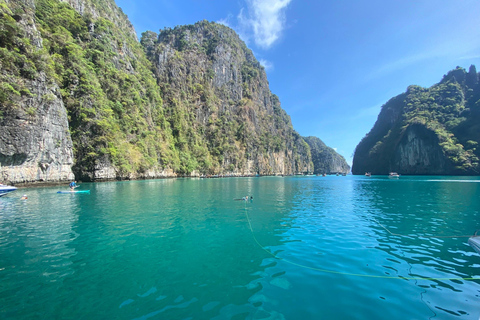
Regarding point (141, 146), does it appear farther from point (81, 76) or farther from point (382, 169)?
point (382, 169)

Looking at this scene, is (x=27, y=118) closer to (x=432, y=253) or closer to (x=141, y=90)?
(x=141, y=90)

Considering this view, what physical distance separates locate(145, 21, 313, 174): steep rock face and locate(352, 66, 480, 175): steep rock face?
73.6m

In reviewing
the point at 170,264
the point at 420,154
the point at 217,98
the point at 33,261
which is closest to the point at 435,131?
the point at 420,154

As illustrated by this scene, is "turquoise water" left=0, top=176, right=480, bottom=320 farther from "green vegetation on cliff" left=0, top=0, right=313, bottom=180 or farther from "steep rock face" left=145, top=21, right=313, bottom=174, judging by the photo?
"steep rock face" left=145, top=21, right=313, bottom=174

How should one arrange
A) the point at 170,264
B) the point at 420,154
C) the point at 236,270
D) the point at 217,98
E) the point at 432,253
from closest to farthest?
the point at 236,270 → the point at 170,264 → the point at 432,253 → the point at 420,154 → the point at 217,98

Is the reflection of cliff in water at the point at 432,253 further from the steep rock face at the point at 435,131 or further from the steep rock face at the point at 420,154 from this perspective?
the steep rock face at the point at 420,154

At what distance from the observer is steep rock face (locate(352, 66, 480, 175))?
9075 centimetres

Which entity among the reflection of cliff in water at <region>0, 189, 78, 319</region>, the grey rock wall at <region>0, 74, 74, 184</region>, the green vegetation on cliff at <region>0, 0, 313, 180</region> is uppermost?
the green vegetation on cliff at <region>0, 0, 313, 180</region>

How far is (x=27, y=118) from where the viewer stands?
34.1 m

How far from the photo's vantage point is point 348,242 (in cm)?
1009

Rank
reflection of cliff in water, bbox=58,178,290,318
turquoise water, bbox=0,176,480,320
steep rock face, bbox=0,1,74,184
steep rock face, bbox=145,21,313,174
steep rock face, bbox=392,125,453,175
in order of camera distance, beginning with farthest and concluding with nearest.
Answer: steep rock face, bbox=145,21,313,174 < steep rock face, bbox=392,125,453,175 < steep rock face, bbox=0,1,74,184 < reflection of cliff in water, bbox=58,178,290,318 < turquoise water, bbox=0,176,480,320

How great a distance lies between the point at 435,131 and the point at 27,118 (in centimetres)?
14297


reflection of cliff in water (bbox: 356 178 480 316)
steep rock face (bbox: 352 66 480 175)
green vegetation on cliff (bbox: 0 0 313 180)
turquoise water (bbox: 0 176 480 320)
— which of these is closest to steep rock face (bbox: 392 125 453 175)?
steep rock face (bbox: 352 66 480 175)

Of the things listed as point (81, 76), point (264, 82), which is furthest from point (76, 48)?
point (264, 82)
